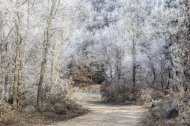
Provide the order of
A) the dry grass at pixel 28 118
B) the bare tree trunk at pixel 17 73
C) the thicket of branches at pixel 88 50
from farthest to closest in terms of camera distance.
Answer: the thicket of branches at pixel 88 50, the bare tree trunk at pixel 17 73, the dry grass at pixel 28 118

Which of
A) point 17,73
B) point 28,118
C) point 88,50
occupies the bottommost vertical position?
point 28,118

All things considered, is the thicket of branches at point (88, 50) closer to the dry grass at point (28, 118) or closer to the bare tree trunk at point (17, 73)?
the bare tree trunk at point (17, 73)

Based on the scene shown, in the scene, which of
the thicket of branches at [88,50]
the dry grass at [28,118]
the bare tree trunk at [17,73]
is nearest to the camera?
the dry grass at [28,118]

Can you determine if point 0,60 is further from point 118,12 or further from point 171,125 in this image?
point 118,12

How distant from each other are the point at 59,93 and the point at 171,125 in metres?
11.0

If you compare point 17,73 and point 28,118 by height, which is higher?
point 17,73

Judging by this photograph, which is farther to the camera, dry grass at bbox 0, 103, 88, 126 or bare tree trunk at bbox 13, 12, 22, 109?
bare tree trunk at bbox 13, 12, 22, 109

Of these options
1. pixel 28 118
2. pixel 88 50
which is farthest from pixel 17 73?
pixel 88 50

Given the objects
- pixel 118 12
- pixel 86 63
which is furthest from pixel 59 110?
pixel 118 12

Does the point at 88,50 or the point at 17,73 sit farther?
the point at 88,50

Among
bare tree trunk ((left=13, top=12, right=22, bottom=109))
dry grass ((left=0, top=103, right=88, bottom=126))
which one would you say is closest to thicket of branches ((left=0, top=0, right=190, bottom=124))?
bare tree trunk ((left=13, top=12, right=22, bottom=109))

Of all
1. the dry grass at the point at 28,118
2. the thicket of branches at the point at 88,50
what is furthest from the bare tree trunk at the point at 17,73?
the dry grass at the point at 28,118

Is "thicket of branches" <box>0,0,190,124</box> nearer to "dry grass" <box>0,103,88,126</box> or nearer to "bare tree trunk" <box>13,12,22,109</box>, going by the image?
"bare tree trunk" <box>13,12,22,109</box>

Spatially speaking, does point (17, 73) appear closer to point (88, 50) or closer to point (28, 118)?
point (28, 118)
